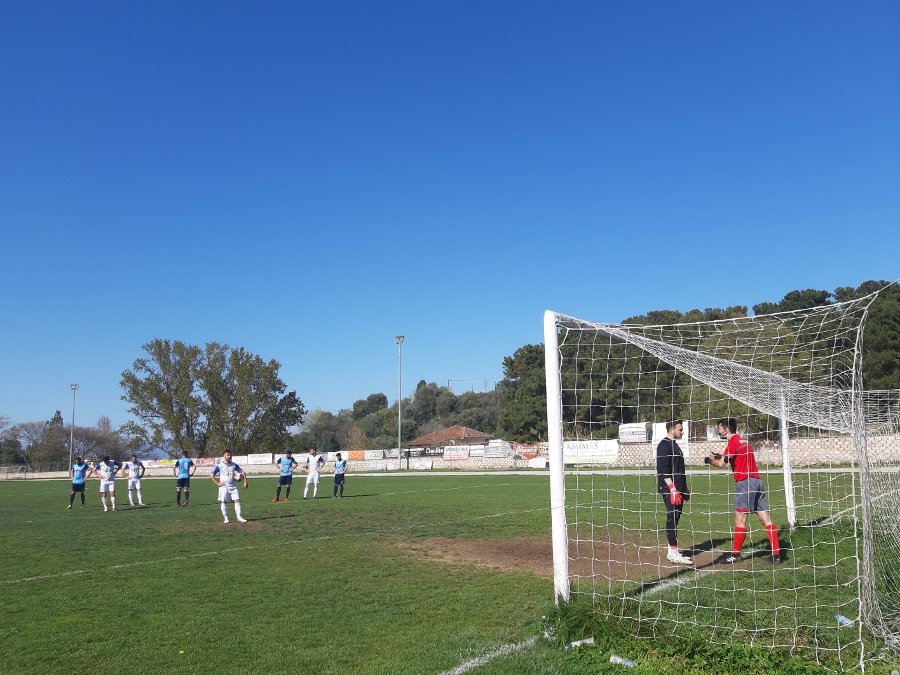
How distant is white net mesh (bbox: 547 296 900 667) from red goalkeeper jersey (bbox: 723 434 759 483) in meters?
0.18

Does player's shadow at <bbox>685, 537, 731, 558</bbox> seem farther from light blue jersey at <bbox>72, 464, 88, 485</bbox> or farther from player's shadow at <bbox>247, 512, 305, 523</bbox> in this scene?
light blue jersey at <bbox>72, 464, 88, 485</bbox>

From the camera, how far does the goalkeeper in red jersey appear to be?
9.23 meters

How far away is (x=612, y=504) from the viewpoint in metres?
18.7

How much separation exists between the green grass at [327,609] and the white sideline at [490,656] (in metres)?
0.08

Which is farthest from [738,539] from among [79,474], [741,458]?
[79,474]

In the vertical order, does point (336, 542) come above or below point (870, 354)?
below

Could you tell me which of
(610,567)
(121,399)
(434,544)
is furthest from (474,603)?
(121,399)

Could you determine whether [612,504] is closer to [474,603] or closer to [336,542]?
[336,542]

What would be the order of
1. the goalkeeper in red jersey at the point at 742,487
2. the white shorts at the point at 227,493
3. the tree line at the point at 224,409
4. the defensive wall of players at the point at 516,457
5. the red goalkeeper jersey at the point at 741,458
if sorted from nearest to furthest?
1. the goalkeeper in red jersey at the point at 742,487
2. the red goalkeeper jersey at the point at 741,458
3. the defensive wall of players at the point at 516,457
4. the white shorts at the point at 227,493
5. the tree line at the point at 224,409

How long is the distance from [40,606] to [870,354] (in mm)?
40208

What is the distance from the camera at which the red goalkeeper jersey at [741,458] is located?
9.34 m

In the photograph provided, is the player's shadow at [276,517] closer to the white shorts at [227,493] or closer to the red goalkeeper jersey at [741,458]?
the white shorts at [227,493]

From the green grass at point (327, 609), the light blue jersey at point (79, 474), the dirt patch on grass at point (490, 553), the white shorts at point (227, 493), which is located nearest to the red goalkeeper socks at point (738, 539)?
the green grass at point (327, 609)

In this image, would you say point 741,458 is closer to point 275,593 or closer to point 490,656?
point 490,656
